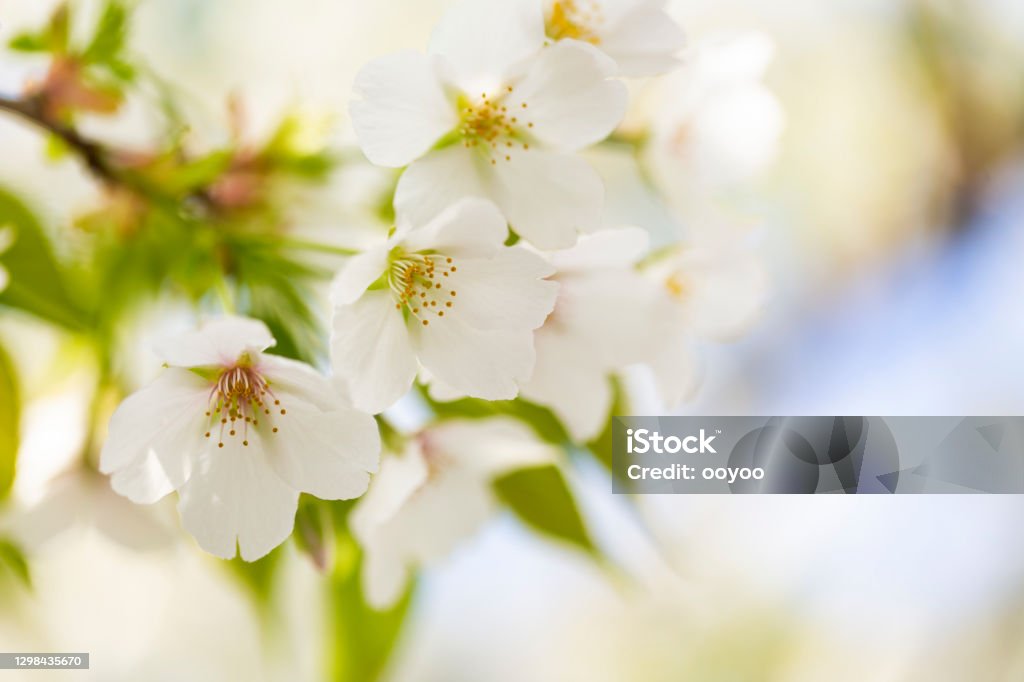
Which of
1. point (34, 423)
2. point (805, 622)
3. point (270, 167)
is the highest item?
point (270, 167)

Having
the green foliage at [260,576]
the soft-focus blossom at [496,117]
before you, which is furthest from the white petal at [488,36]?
the green foliage at [260,576]

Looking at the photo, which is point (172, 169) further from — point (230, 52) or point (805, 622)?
point (805, 622)

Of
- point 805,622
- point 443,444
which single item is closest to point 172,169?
point 443,444

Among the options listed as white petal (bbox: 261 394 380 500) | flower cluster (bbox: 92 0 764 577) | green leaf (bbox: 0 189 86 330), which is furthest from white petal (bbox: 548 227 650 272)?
green leaf (bbox: 0 189 86 330)

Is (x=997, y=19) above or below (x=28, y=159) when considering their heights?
above

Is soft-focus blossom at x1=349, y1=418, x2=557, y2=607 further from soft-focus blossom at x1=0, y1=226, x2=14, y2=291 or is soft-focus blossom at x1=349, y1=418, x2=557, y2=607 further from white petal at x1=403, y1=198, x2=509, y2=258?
soft-focus blossom at x1=0, y1=226, x2=14, y2=291

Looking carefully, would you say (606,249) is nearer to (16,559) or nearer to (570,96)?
(570,96)

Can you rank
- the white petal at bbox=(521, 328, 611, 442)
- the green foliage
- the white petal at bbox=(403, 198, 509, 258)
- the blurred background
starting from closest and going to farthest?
the white petal at bbox=(403, 198, 509, 258)
the white petal at bbox=(521, 328, 611, 442)
the green foliage
the blurred background

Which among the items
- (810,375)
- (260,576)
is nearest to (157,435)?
(260,576)
